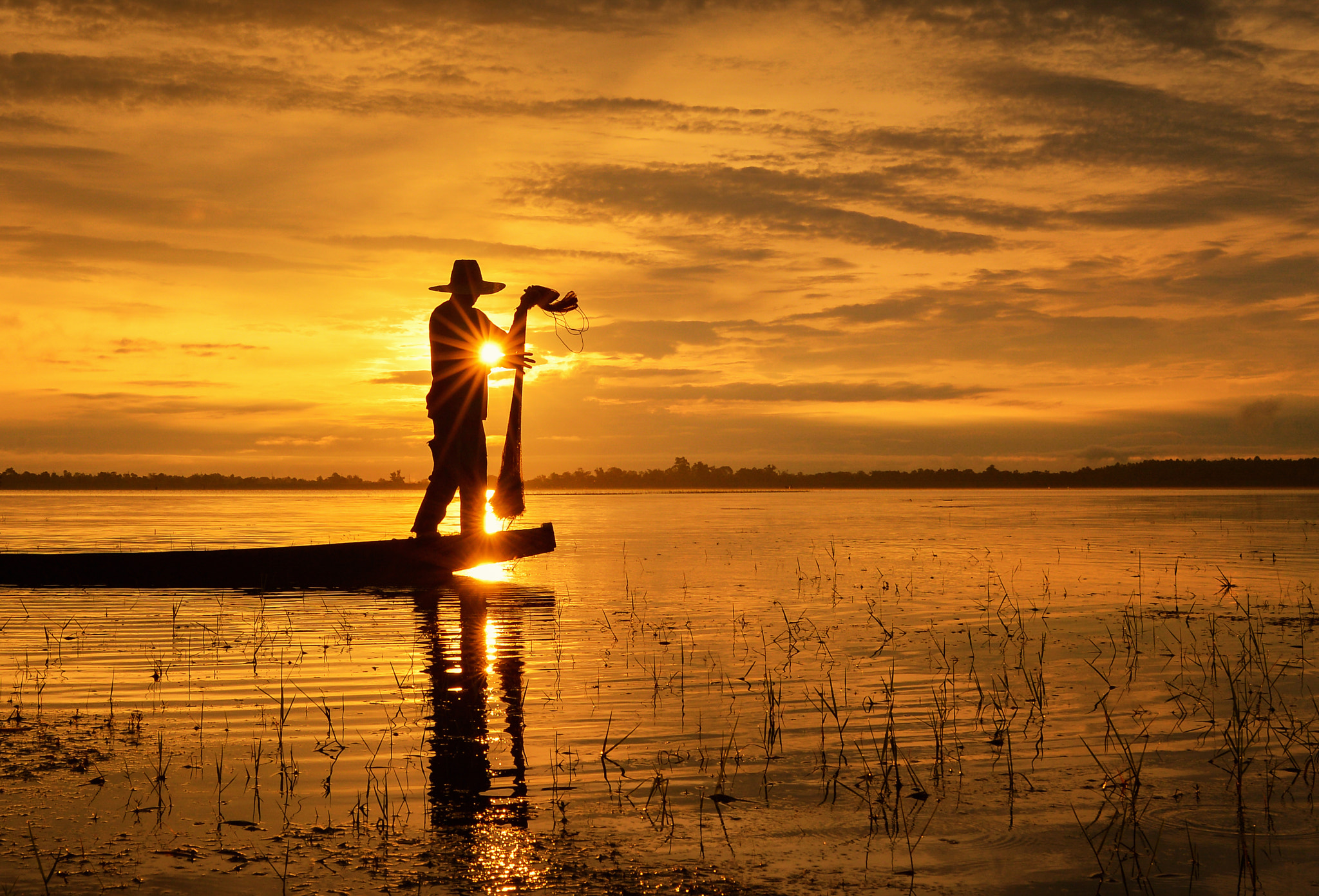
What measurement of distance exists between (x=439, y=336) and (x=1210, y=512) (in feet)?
202

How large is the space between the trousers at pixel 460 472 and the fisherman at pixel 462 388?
13 millimetres

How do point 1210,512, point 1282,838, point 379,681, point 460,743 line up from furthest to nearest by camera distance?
point 1210,512
point 379,681
point 460,743
point 1282,838

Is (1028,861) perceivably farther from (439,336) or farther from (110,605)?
(110,605)

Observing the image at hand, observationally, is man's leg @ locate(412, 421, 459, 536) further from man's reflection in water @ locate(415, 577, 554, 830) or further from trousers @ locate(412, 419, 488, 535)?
man's reflection in water @ locate(415, 577, 554, 830)

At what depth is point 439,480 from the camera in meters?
20.3

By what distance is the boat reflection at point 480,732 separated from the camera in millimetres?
6523

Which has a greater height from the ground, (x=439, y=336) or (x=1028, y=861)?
(x=439, y=336)

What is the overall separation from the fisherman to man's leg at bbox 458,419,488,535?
0.04 feet

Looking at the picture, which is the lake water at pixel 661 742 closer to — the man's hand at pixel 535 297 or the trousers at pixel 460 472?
the trousers at pixel 460 472

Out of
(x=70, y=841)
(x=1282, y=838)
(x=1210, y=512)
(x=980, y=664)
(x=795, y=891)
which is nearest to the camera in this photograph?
(x=795, y=891)

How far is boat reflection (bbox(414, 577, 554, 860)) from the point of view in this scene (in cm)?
652

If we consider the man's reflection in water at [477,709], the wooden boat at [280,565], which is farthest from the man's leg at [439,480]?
the man's reflection in water at [477,709]

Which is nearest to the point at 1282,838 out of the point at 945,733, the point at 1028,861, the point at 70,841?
the point at 1028,861

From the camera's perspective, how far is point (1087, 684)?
12336 mm
